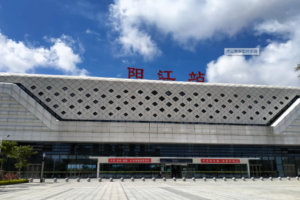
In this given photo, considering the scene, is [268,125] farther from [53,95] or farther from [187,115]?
[53,95]

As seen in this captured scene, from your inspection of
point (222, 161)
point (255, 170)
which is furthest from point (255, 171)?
point (222, 161)

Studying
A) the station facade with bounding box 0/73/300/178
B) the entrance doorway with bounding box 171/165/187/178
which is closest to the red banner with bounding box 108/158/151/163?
the station facade with bounding box 0/73/300/178

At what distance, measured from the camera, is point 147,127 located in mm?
39750

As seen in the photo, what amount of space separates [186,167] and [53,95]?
23880mm

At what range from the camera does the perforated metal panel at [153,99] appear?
132 feet

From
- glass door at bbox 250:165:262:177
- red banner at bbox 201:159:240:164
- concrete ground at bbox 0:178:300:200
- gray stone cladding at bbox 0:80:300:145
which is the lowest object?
concrete ground at bbox 0:178:300:200

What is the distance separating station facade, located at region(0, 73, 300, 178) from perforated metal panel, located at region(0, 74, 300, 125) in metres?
0.16

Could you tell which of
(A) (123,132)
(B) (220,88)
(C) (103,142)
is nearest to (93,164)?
(C) (103,142)

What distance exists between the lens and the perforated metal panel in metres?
40.2

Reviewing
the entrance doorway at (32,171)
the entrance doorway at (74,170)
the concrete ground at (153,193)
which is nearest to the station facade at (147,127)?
the entrance doorway at (74,170)

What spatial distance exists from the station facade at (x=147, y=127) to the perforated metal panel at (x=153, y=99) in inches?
6.2

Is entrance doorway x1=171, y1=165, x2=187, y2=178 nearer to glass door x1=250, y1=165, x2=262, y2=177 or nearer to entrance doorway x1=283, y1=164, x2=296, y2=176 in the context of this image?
glass door x1=250, y1=165, x2=262, y2=177

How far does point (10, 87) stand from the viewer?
38.2m

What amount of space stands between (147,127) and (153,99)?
16.3 ft
